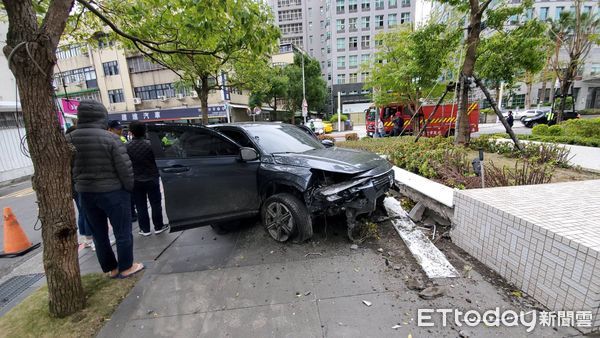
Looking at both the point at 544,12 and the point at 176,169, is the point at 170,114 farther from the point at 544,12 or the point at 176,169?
the point at 544,12

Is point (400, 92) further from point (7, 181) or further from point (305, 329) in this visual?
point (7, 181)

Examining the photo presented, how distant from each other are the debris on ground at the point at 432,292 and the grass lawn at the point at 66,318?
2.99m

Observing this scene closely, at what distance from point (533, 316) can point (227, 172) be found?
3496mm

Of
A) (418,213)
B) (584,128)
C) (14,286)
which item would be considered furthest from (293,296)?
(584,128)

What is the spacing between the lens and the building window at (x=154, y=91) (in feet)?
86.5

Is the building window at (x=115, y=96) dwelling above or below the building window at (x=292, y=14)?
below

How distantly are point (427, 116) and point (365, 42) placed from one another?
35.6m

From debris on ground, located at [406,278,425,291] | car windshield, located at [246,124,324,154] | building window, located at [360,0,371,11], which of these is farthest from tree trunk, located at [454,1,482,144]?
building window, located at [360,0,371,11]

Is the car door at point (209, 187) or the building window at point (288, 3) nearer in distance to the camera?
the car door at point (209, 187)

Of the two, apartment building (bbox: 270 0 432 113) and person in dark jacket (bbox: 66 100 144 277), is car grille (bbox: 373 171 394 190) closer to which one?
person in dark jacket (bbox: 66 100 144 277)

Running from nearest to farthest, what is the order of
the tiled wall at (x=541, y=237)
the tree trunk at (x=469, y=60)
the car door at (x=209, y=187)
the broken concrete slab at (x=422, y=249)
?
the tiled wall at (x=541, y=237)
the broken concrete slab at (x=422, y=249)
the car door at (x=209, y=187)
the tree trunk at (x=469, y=60)

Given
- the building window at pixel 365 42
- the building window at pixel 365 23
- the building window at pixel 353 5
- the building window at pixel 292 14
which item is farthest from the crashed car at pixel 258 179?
the building window at pixel 292 14

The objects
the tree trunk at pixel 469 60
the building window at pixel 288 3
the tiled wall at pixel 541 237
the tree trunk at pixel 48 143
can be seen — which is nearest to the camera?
the tiled wall at pixel 541 237

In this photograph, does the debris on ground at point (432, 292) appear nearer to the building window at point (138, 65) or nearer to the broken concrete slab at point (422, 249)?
the broken concrete slab at point (422, 249)
